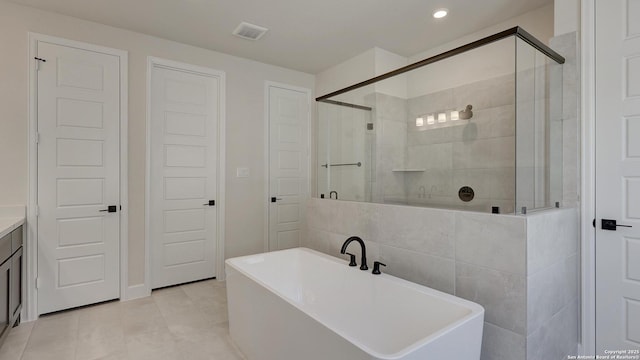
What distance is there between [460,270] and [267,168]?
269 cm

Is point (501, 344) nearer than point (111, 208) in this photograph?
Yes

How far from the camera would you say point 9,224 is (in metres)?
2.24

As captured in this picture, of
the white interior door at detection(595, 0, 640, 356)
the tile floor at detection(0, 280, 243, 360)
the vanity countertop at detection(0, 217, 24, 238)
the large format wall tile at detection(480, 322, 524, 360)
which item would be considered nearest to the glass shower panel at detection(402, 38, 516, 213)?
the white interior door at detection(595, 0, 640, 356)

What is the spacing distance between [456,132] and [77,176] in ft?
11.2

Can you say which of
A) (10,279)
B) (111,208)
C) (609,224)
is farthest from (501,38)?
(10,279)

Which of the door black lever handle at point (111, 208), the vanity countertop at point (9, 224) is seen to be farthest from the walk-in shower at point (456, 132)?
the vanity countertop at point (9, 224)

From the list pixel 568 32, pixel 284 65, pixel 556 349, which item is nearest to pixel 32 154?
pixel 284 65

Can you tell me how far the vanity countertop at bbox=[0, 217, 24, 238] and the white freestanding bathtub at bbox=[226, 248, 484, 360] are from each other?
145cm

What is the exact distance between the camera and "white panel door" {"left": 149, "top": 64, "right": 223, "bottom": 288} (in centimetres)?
325

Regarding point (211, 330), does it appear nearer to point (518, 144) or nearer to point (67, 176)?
point (67, 176)

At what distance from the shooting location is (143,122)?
10.2 feet

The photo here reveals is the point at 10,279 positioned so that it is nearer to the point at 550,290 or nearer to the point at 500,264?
the point at 500,264

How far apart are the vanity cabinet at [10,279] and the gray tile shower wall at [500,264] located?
2.47 meters

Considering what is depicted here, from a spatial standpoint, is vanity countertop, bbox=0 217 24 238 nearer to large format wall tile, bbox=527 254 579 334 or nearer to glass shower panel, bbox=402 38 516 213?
glass shower panel, bbox=402 38 516 213
